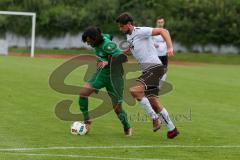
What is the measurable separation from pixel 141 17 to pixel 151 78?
56798 mm

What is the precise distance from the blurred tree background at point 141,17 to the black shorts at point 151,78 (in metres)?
52.5

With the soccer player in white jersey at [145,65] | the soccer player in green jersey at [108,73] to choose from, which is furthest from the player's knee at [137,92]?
the soccer player in green jersey at [108,73]

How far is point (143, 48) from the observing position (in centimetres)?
1171

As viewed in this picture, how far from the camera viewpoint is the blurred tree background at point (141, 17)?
64.8 meters

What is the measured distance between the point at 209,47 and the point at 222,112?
49070 mm

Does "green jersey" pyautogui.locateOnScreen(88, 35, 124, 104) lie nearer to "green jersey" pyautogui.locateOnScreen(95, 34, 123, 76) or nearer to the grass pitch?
"green jersey" pyautogui.locateOnScreen(95, 34, 123, 76)

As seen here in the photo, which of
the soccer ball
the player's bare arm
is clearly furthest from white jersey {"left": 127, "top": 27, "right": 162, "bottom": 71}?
the soccer ball

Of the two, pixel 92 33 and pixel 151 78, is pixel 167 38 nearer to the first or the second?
pixel 151 78

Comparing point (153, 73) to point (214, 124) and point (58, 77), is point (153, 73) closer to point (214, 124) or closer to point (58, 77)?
point (214, 124)

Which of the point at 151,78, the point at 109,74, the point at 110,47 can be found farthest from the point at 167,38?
the point at 109,74

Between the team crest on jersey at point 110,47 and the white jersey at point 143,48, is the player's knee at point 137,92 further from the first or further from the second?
the team crest on jersey at point 110,47

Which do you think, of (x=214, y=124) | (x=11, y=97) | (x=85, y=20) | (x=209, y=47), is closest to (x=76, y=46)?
(x=85, y=20)

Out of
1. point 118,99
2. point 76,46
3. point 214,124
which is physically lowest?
point 76,46

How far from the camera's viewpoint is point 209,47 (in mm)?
65062
